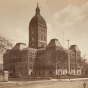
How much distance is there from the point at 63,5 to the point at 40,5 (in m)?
1.30

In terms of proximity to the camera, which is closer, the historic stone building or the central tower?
the historic stone building

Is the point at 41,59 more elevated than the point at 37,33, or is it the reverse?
the point at 37,33

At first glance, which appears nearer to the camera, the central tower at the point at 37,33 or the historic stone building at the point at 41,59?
the historic stone building at the point at 41,59

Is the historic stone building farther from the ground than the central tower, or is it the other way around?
the central tower

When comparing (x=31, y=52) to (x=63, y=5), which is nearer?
(x=63, y=5)

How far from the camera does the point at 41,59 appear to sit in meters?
28.6

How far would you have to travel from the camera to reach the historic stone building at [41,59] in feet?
85.4

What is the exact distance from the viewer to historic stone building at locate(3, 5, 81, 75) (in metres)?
26.0

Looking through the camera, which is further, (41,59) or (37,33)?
(37,33)

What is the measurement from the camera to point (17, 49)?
2962 centimetres

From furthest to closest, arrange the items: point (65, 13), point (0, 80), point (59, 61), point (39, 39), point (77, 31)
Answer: point (39, 39)
point (59, 61)
point (0, 80)
point (77, 31)
point (65, 13)

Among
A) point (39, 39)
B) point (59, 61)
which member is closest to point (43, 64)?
point (59, 61)

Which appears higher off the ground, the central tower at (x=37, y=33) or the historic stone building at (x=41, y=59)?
the central tower at (x=37, y=33)

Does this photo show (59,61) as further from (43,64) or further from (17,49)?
(17,49)
